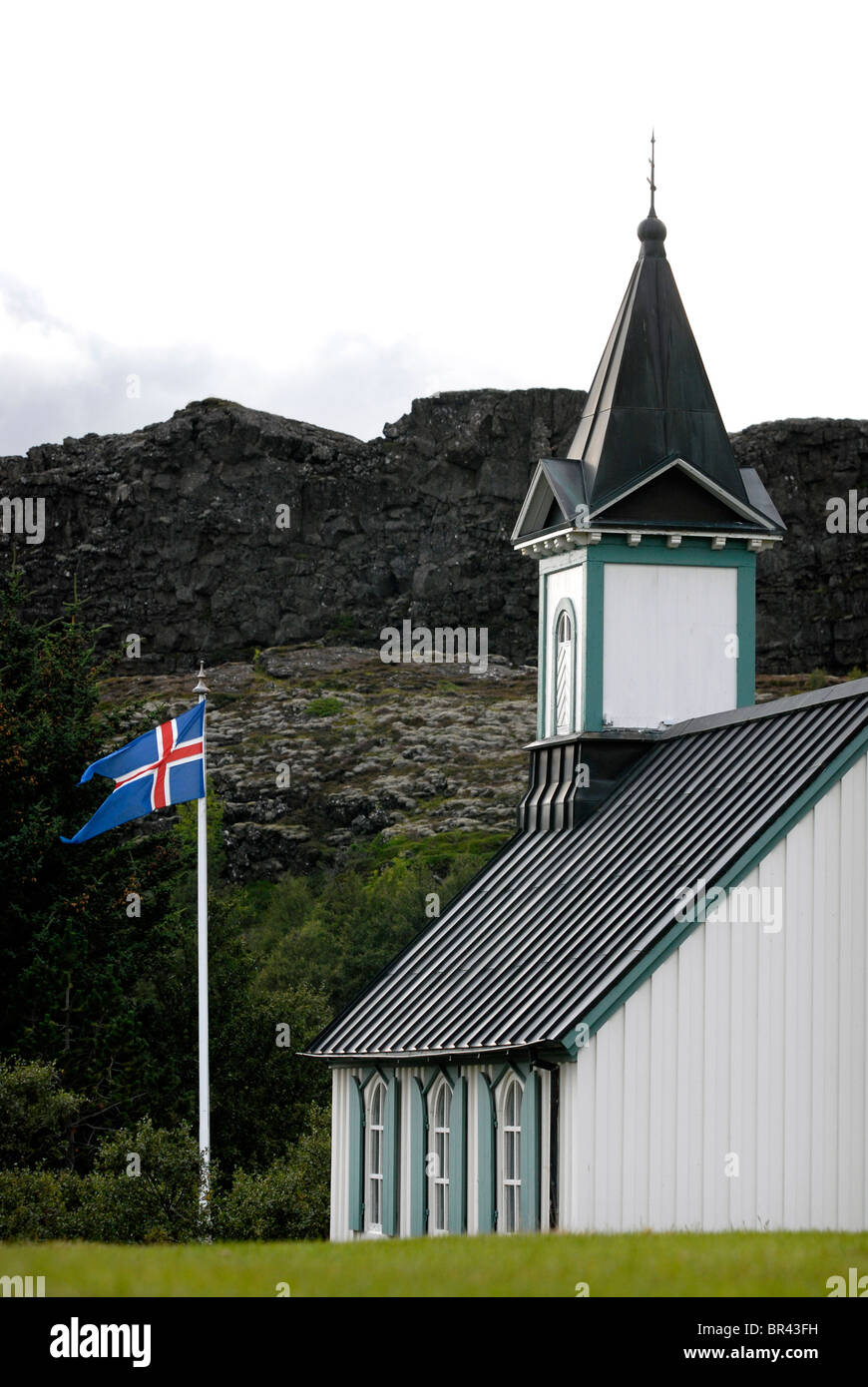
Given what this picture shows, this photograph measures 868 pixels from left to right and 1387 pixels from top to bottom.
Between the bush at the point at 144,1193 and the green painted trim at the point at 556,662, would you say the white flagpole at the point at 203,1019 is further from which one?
the green painted trim at the point at 556,662

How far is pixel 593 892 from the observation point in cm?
2838

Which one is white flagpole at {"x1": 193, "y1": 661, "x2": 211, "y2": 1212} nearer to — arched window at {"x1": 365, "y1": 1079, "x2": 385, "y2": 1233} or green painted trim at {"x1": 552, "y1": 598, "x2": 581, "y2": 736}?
arched window at {"x1": 365, "y1": 1079, "x2": 385, "y2": 1233}

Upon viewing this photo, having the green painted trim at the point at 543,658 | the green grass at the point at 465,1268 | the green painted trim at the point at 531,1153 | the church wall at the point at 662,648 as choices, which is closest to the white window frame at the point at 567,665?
the green painted trim at the point at 543,658

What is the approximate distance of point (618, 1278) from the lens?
1720 centimetres

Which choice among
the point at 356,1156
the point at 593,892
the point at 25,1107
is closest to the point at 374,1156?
the point at 356,1156

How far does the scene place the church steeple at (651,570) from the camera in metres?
32.4

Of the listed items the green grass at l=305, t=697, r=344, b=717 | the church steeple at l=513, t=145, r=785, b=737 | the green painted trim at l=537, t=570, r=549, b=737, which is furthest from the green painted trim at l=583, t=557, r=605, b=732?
the green grass at l=305, t=697, r=344, b=717

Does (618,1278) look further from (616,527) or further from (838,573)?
(838,573)

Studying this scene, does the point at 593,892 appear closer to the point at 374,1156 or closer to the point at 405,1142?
the point at 405,1142

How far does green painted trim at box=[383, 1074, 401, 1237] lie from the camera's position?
97.7ft

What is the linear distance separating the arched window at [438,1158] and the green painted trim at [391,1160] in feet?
3.90

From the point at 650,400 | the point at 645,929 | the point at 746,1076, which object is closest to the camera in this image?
the point at 746,1076

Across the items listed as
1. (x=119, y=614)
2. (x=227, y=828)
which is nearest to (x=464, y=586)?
(x=119, y=614)

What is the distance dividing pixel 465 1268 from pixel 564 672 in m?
16.6
